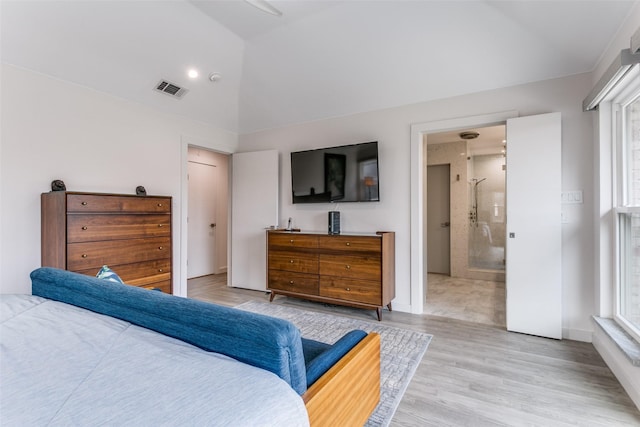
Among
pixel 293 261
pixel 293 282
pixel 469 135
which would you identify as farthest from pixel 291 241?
pixel 469 135

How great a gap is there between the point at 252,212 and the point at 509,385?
12.1 ft

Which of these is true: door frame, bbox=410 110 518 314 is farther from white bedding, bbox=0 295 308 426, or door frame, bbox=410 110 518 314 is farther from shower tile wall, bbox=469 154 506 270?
white bedding, bbox=0 295 308 426

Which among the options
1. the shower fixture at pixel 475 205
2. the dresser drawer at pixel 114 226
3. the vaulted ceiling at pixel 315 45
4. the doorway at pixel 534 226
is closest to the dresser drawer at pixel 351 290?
the doorway at pixel 534 226

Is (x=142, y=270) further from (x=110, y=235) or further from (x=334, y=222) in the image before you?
(x=334, y=222)

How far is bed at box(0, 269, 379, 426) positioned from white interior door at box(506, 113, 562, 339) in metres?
2.29

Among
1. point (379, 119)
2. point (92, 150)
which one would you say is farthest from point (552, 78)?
point (92, 150)

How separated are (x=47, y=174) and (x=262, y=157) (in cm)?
244

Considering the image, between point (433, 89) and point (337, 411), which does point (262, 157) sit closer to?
point (433, 89)

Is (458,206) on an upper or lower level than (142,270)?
upper

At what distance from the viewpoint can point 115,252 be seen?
285 cm

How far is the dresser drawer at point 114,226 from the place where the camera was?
2553 mm

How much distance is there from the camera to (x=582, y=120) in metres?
2.73

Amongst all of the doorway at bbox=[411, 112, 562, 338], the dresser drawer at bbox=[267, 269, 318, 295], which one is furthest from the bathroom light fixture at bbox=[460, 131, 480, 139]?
the dresser drawer at bbox=[267, 269, 318, 295]

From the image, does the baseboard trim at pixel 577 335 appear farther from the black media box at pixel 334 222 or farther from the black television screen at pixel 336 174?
the black media box at pixel 334 222
